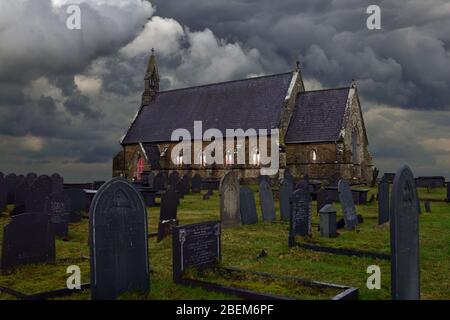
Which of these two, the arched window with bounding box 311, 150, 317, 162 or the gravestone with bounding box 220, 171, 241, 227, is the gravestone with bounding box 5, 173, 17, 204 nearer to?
the gravestone with bounding box 220, 171, 241, 227

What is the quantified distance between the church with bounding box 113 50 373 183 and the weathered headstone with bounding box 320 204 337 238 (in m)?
21.8

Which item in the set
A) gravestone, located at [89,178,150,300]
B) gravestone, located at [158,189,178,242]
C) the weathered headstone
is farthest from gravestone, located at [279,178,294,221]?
gravestone, located at [89,178,150,300]

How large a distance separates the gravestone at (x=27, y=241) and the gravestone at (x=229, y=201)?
20.2 feet

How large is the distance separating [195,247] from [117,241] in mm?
1889

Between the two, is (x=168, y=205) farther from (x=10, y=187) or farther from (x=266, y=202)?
(x=10, y=187)

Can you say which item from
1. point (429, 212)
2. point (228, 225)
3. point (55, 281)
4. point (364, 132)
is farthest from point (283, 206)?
point (364, 132)

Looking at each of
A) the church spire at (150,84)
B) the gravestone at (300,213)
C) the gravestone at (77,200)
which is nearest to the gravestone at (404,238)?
the gravestone at (300,213)

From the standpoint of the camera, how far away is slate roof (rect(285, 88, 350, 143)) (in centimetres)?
3550

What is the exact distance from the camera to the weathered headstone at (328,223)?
1240 cm

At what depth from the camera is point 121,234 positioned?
6.66m

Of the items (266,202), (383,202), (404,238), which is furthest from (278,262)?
(383,202)

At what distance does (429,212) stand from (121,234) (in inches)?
633

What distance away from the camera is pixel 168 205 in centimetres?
1339
